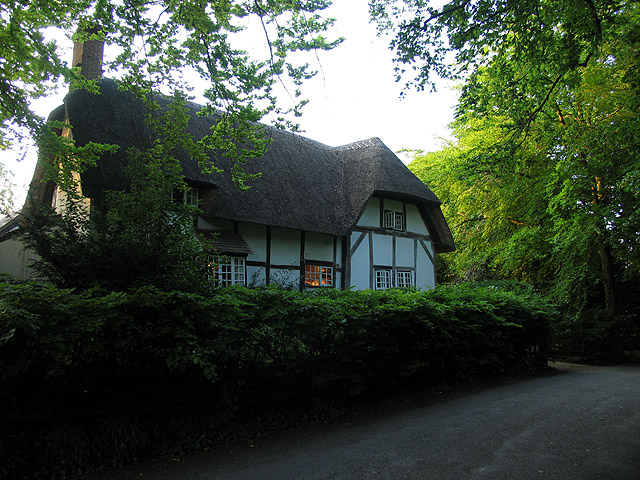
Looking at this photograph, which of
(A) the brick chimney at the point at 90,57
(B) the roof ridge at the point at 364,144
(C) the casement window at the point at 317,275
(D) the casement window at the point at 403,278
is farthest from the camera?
(B) the roof ridge at the point at 364,144

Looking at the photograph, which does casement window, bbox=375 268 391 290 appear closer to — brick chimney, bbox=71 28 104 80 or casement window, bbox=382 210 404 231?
casement window, bbox=382 210 404 231

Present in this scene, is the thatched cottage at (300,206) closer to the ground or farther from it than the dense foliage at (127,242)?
farther from it

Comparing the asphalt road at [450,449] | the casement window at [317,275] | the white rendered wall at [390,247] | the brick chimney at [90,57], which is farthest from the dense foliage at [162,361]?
the brick chimney at [90,57]

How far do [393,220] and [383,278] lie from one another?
7.87ft

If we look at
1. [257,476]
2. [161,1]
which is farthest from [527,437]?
[161,1]

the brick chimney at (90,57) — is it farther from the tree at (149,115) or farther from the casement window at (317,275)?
the casement window at (317,275)

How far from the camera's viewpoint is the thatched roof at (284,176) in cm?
1174

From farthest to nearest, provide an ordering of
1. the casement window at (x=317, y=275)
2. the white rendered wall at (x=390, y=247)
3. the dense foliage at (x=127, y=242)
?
the white rendered wall at (x=390, y=247)
the casement window at (x=317, y=275)
the dense foliage at (x=127, y=242)

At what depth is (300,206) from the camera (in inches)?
578

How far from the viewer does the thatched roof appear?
1174cm

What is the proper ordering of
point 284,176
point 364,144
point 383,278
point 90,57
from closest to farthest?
point 90,57
point 284,176
point 383,278
point 364,144

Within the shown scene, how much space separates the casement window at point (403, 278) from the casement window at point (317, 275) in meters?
3.26

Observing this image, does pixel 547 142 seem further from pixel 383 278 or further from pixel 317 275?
pixel 317 275

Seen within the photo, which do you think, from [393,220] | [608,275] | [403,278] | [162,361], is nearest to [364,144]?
[393,220]
